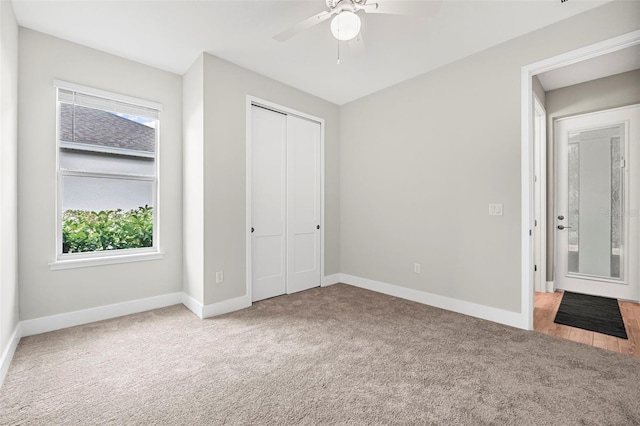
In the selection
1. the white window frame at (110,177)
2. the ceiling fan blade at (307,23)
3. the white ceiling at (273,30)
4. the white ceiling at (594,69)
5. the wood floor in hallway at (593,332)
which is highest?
the white ceiling at (273,30)

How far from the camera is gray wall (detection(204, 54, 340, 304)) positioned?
3154mm

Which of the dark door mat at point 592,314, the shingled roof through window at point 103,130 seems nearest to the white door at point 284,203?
the shingled roof through window at point 103,130

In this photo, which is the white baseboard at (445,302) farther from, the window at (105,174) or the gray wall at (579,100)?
the window at (105,174)

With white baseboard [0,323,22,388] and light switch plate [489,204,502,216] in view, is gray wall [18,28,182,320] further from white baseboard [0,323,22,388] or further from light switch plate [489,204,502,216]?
light switch plate [489,204,502,216]

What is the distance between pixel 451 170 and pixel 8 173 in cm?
401

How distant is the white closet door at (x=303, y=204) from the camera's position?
404 cm

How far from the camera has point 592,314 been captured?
3209 mm

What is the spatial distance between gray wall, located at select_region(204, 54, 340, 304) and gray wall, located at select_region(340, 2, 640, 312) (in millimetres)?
1703

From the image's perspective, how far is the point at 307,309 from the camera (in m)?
3.39

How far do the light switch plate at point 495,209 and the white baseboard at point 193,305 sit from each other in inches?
124

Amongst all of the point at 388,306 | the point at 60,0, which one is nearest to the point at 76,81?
the point at 60,0

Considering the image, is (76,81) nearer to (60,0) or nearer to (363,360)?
(60,0)

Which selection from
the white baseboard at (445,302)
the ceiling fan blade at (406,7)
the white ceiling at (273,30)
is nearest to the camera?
the ceiling fan blade at (406,7)

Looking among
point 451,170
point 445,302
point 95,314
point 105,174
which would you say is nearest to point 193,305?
point 95,314
